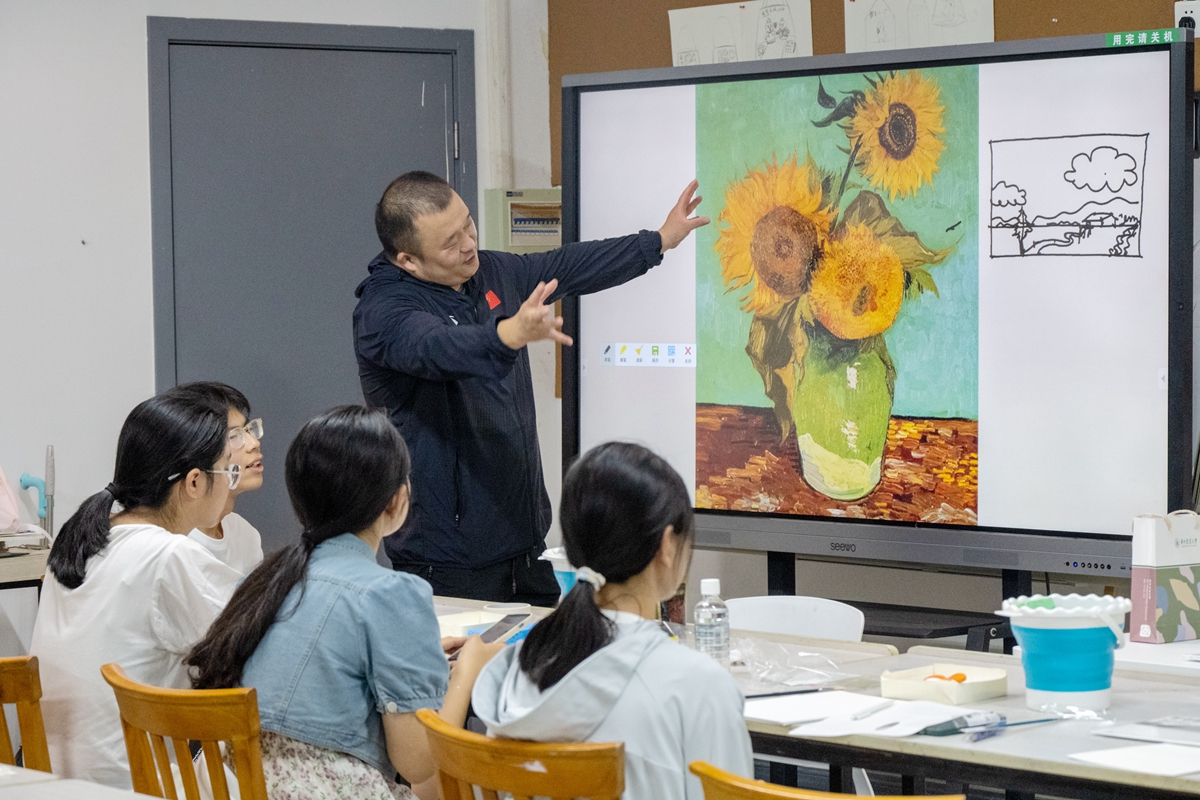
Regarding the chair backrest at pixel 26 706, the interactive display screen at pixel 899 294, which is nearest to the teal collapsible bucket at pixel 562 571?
the chair backrest at pixel 26 706

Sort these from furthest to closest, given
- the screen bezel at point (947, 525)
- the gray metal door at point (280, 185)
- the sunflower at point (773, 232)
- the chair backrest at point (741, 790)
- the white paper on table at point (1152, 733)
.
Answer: the gray metal door at point (280, 185) → the sunflower at point (773, 232) → the screen bezel at point (947, 525) → the white paper on table at point (1152, 733) → the chair backrest at point (741, 790)

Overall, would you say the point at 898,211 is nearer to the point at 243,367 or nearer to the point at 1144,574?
the point at 1144,574

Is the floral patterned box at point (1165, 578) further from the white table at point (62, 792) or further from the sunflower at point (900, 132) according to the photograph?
the white table at point (62, 792)

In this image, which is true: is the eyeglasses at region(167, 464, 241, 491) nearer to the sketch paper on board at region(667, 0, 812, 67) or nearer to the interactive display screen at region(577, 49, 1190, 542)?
the interactive display screen at region(577, 49, 1190, 542)

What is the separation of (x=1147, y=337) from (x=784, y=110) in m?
1.09

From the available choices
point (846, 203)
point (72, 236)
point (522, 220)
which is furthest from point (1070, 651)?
point (72, 236)

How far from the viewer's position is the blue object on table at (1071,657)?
188cm

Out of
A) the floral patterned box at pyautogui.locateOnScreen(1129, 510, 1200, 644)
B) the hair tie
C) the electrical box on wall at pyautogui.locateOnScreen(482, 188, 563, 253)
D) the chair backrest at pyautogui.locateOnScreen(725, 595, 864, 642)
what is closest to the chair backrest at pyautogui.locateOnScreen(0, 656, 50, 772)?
the hair tie

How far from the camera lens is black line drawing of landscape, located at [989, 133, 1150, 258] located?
9.91ft

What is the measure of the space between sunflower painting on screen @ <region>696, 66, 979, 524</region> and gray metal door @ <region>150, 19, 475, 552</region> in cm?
133

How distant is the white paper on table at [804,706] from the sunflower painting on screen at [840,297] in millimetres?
1346

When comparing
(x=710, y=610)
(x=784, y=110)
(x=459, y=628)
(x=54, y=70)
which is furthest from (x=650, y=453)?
(x=54, y=70)

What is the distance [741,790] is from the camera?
125 centimetres

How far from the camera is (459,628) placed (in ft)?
8.43
